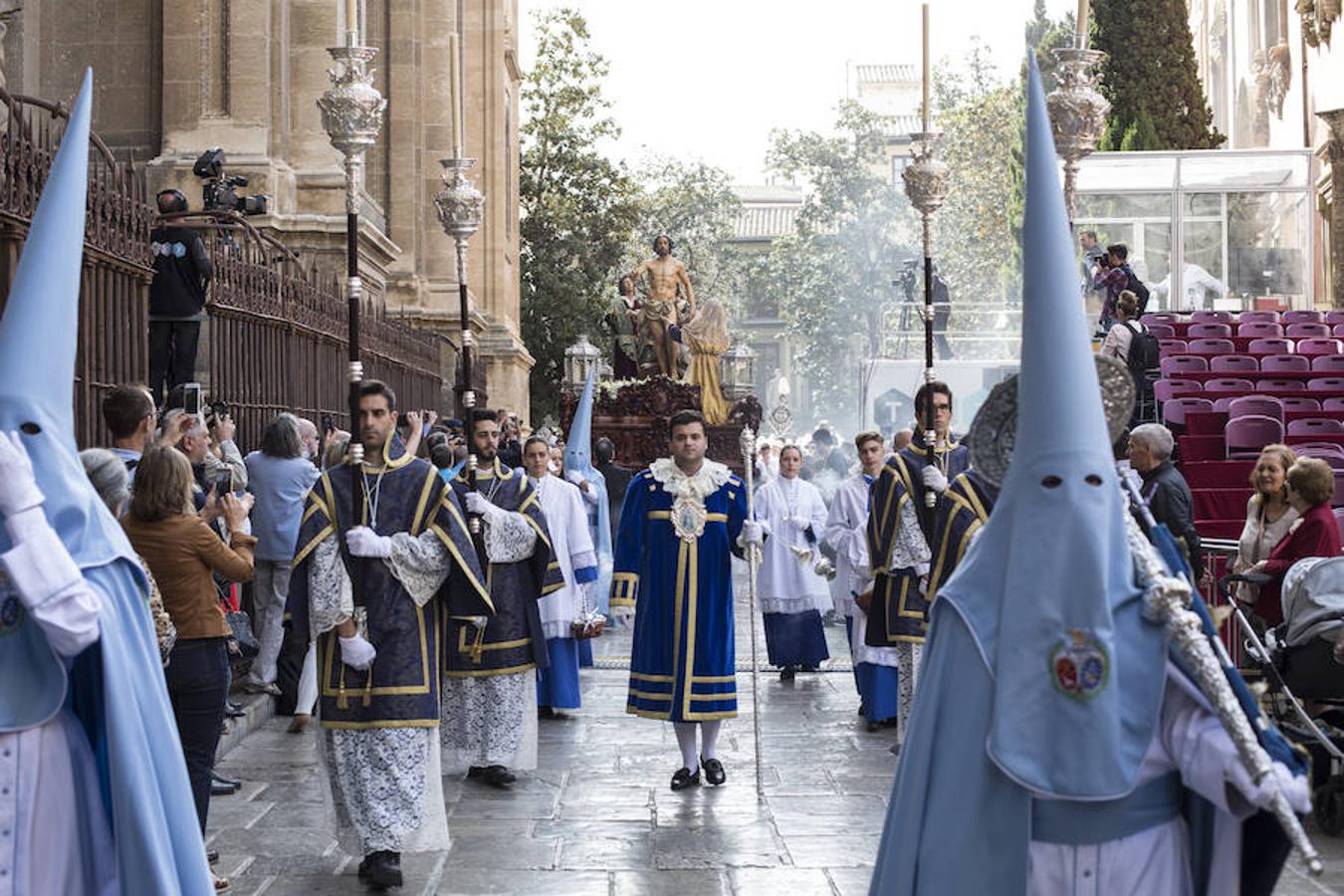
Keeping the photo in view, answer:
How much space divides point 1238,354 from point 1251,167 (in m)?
11.2

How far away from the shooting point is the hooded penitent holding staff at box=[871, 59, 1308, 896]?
3.78m

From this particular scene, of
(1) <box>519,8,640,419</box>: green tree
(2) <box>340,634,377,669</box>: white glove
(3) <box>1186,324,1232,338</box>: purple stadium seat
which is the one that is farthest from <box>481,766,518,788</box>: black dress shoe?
(1) <box>519,8,640,419</box>: green tree

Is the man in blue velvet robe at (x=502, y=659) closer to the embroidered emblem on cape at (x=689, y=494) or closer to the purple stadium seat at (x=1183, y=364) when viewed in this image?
the embroidered emblem on cape at (x=689, y=494)

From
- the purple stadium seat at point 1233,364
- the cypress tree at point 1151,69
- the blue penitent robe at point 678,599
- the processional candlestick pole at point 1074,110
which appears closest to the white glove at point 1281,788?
the processional candlestick pole at point 1074,110

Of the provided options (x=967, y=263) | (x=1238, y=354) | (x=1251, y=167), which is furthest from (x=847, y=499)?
(x=967, y=263)

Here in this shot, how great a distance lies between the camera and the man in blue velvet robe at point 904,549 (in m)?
9.85

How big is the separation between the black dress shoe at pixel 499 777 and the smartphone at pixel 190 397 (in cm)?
264

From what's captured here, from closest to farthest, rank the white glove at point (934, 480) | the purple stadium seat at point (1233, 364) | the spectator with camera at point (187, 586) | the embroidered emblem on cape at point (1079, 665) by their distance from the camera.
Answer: the embroidered emblem on cape at point (1079, 665)
the spectator with camera at point (187, 586)
the white glove at point (934, 480)
the purple stadium seat at point (1233, 364)

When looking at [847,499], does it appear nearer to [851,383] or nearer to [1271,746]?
[1271,746]

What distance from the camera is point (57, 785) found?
4.42 metres

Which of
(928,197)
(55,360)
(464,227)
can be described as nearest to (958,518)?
(928,197)

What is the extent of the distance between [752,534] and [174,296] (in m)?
4.29

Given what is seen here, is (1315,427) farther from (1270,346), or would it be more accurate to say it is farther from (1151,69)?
(1151,69)

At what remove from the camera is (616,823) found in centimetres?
873
